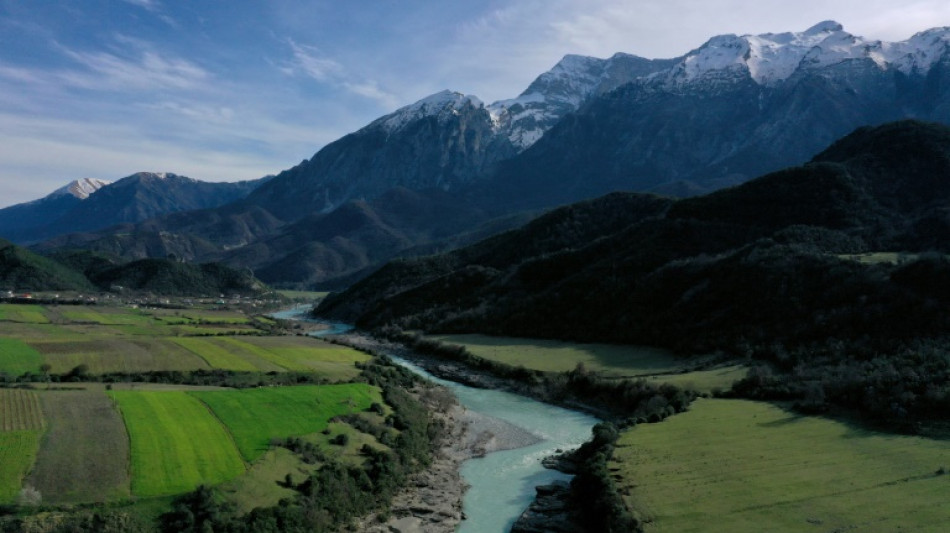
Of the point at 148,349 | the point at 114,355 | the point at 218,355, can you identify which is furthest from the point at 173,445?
the point at 148,349

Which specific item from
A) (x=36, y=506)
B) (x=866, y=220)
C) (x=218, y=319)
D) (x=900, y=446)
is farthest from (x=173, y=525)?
(x=866, y=220)

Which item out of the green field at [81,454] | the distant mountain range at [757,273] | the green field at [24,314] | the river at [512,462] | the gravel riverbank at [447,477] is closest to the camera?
the green field at [81,454]

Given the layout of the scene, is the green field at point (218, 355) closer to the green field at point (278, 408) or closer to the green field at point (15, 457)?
the green field at point (278, 408)

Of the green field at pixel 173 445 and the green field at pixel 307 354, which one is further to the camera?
the green field at pixel 307 354

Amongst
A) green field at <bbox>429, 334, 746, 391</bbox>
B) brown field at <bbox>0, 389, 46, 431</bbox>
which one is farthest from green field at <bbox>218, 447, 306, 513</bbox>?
green field at <bbox>429, 334, 746, 391</bbox>

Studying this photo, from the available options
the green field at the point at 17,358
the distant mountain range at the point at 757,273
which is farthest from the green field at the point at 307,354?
the distant mountain range at the point at 757,273

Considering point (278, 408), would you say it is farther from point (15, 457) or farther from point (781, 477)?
point (781, 477)

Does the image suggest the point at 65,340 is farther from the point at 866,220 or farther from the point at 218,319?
the point at 866,220
